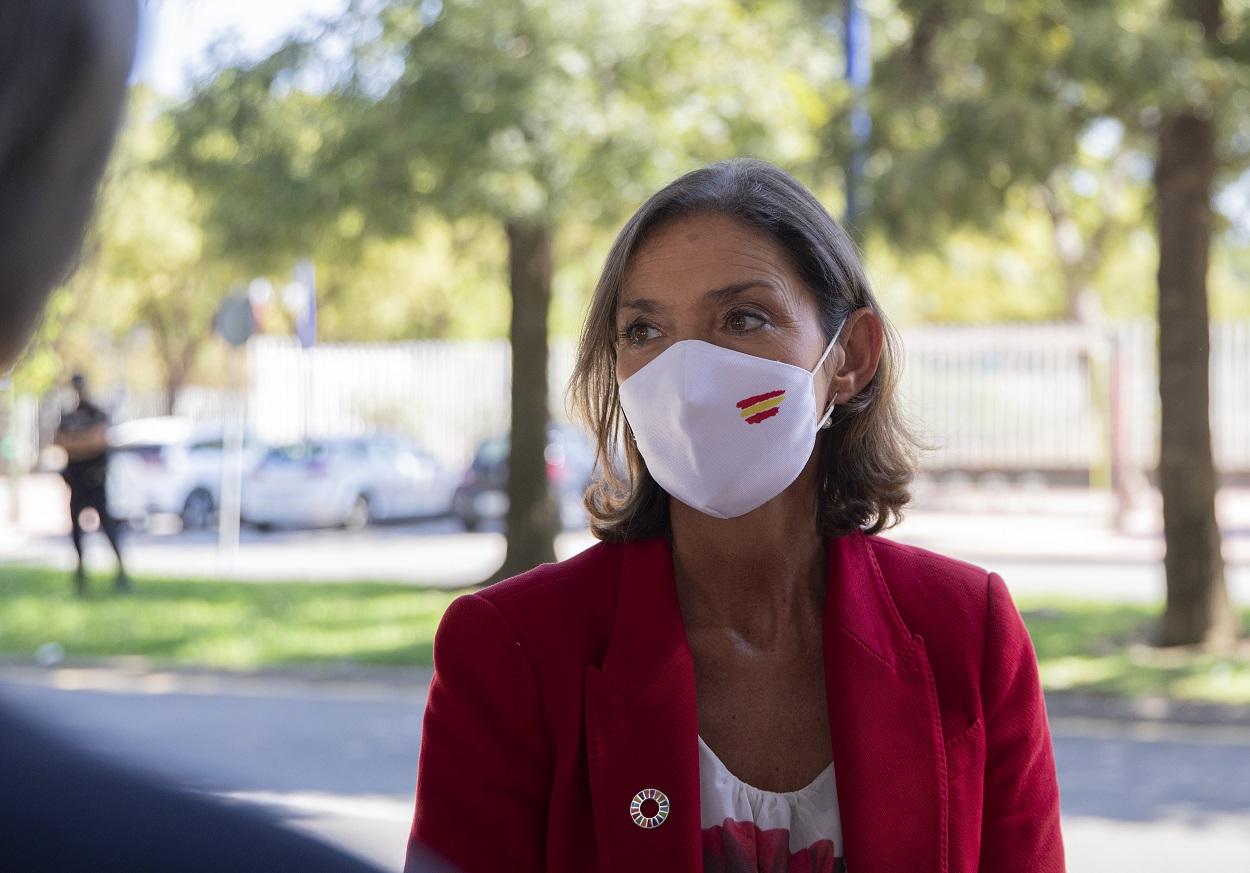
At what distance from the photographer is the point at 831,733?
7.43ft

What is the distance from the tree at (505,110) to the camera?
1242cm

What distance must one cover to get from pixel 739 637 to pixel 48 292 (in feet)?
6.32

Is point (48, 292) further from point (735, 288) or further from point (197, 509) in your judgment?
point (197, 509)

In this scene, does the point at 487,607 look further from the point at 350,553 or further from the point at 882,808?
the point at 350,553

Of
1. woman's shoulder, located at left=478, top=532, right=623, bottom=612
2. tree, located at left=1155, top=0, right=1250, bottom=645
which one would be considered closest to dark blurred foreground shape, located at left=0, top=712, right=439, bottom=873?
woman's shoulder, located at left=478, top=532, right=623, bottom=612

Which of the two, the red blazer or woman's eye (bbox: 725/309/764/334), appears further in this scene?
woman's eye (bbox: 725/309/764/334)

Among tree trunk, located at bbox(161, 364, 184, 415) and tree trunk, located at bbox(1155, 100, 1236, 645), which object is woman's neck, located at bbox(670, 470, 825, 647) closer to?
tree trunk, located at bbox(1155, 100, 1236, 645)

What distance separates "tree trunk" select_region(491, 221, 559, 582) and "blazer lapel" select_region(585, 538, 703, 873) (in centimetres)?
1183

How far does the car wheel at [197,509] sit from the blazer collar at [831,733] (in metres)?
25.0

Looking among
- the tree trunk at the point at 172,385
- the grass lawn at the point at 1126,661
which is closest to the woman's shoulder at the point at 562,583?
the grass lawn at the point at 1126,661

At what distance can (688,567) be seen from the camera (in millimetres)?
2539

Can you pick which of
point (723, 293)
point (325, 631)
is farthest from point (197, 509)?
point (723, 293)

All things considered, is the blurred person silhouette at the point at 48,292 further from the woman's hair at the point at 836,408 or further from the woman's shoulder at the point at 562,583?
the woman's hair at the point at 836,408

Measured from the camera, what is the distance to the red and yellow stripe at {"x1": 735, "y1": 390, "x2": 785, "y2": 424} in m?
2.59
